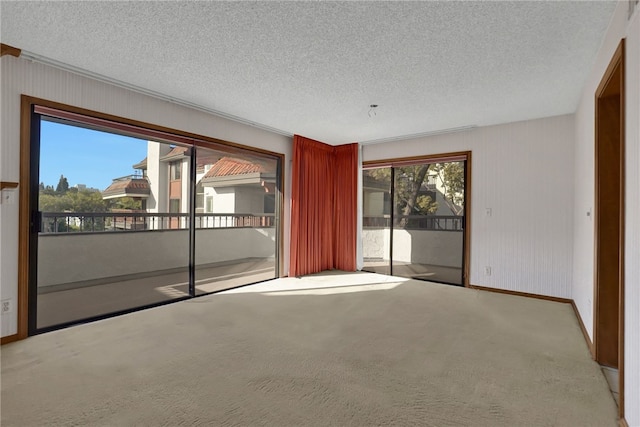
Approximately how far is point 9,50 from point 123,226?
11.9ft

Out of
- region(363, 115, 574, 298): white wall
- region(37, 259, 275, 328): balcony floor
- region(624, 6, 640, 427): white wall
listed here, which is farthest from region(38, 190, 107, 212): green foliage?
region(624, 6, 640, 427): white wall

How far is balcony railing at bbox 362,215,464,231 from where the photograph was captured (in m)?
6.47

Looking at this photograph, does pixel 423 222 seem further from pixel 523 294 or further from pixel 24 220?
pixel 24 220

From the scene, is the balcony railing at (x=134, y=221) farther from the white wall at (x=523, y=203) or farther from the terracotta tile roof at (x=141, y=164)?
the white wall at (x=523, y=203)

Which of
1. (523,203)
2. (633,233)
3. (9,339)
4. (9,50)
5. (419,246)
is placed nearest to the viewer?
(633,233)

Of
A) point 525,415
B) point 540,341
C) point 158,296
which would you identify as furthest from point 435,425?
point 158,296

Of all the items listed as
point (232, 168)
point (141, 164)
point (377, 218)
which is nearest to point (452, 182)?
point (377, 218)

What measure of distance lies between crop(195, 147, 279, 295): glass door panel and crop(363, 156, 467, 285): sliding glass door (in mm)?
2132

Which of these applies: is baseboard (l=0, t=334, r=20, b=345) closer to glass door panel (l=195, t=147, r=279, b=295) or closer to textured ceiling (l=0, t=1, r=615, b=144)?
textured ceiling (l=0, t=1, r=615, b=144)

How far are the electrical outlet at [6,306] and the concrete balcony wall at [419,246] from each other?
5698 millimetres

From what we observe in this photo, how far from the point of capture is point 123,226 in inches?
223

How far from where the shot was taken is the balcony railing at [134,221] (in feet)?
16.0

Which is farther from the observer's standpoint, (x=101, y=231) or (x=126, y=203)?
(x=126, y=203)

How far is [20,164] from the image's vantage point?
8.83ft
